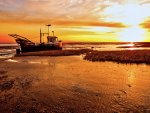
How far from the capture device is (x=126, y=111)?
10.9 metres

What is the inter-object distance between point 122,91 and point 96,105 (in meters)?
3.80

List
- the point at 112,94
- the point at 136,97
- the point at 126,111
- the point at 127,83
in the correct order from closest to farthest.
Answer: the point at 126,111, the point at 136,97, the point at 112,94, the point at 127,83

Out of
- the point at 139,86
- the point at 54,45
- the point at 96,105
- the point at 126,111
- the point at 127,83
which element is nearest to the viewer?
the point at 126,111

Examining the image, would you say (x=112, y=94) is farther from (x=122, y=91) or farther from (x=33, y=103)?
(x=33, y=103)

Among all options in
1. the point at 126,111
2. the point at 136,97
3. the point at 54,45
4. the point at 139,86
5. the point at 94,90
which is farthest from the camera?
the point at 54,45

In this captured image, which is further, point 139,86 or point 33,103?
point 139,86

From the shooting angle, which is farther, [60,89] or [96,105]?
[60,89]

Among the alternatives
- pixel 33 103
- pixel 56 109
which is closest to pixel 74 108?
pixel 56 109

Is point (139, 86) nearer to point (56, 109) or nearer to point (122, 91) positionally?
point (122, 91)

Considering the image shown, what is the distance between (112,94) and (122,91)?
44.7 inches

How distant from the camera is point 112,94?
567 inches

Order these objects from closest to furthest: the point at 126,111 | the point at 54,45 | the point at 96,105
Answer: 1. the point at 126,111
2. the point at 96,105
3. the point at 54,45

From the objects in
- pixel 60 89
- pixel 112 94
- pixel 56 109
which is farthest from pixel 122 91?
pixel 56 109

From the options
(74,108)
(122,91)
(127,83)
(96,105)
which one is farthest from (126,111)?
(127,83)
